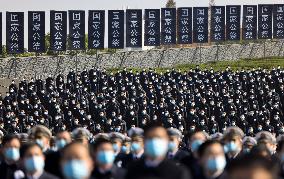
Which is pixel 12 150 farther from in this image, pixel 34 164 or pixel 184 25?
pixel 184 25

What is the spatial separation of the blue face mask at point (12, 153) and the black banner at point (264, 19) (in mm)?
33337

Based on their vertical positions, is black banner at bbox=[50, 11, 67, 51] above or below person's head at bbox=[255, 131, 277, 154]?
above

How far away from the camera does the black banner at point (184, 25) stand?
1534 inches

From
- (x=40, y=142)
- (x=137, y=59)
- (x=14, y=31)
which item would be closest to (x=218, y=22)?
(x=137, y=59)

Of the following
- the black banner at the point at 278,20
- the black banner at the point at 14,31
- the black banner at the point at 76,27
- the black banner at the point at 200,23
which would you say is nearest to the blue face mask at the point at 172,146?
the black banner at the point at 14,31

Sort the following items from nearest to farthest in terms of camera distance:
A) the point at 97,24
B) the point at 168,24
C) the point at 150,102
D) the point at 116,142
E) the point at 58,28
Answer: the point at 116,142 < the point at 150,102 < the point at 58,28 < the point at 97,24 < the point at 168,24

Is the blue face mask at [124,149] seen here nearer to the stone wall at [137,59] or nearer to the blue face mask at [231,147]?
the blue face mask at [231,147]

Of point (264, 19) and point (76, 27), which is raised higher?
point (264, 19)

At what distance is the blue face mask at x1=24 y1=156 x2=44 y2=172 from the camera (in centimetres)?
755

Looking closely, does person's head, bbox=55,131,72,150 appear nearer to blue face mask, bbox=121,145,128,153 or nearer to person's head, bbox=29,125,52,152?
person's head, bbox=29,125,52,152

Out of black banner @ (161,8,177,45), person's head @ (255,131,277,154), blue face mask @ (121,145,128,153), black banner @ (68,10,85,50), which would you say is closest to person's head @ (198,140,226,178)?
person's head @ (255,131,277,154)

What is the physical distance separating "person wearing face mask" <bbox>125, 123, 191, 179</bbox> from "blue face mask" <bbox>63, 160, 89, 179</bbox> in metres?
0.43

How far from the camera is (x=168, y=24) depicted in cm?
3819

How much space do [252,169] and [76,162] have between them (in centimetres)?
185
